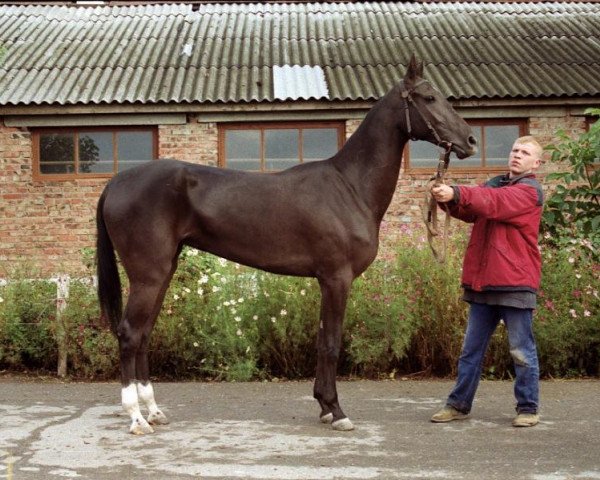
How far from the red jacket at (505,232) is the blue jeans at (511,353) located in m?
0.22

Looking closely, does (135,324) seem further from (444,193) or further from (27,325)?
(27,325)

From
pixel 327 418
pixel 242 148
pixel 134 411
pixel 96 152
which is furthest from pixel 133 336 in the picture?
pixel 96 152

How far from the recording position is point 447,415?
4918 mm

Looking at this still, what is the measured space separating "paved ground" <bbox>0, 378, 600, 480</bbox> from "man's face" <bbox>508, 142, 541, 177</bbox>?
1.72 meters

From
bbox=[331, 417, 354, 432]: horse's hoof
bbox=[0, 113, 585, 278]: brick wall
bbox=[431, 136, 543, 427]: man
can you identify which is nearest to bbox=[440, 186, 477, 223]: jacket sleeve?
bbox=[431, 136, 543, 427]: man

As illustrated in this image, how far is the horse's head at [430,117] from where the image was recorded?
4738mm

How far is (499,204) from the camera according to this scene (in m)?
4.58

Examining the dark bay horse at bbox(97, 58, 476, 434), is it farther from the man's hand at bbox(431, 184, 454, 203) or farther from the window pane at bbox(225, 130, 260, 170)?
the window pane at bbox(225, 130, 260, 170)

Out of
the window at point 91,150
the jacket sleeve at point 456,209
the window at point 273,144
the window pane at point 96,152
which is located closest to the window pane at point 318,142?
the window at point 273,144

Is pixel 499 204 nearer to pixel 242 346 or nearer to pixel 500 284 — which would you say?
pixel 500 284

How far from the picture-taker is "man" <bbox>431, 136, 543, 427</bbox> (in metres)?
4.59

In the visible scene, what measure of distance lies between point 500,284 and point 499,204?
516 mm

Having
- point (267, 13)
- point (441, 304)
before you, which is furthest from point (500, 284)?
point (267, 13)

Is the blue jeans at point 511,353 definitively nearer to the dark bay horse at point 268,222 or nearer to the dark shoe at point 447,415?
the dark shoe at point 447,415
